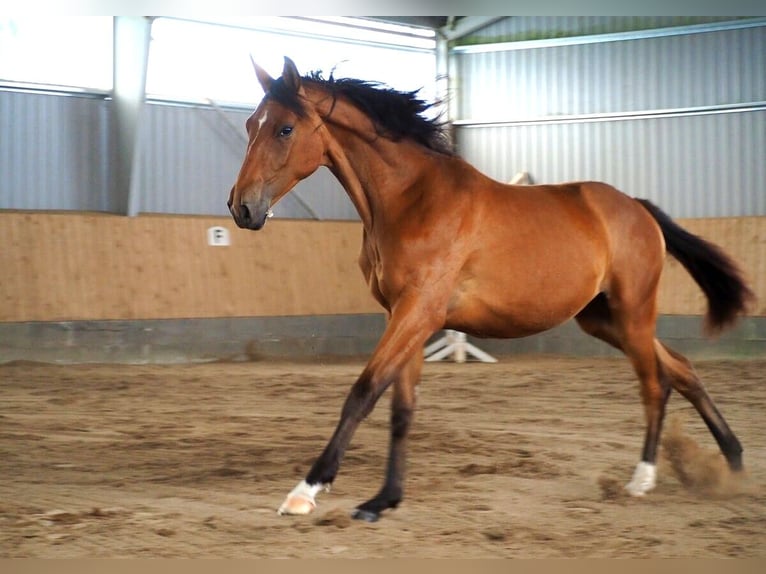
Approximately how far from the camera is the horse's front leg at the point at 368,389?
176 inches

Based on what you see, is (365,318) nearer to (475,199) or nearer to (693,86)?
(693,86)

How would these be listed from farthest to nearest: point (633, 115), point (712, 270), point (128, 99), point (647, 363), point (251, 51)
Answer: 1. point (633, 115)
2. point (251, 51)
3. point (128, 99)
4. point (712, 270)
5. point (647, 363)

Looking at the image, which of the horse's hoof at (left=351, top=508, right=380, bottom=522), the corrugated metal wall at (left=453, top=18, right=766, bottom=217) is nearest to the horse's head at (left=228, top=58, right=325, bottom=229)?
the horse's hoof at (left=351, top=508, right=380, bottom=522)

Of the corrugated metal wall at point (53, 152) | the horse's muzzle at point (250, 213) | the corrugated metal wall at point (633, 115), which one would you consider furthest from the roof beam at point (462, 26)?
the horse's muzzle at point (250, 213)

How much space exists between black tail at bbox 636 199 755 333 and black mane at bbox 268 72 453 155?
5.49ft

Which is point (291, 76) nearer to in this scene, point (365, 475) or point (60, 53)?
point (365, 475)

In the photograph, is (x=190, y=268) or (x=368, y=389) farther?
(x=190, y=268)

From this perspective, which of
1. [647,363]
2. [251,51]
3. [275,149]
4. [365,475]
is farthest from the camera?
[251,51]

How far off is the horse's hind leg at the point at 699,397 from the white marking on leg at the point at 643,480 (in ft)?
1.69

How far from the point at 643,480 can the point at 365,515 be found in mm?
1727

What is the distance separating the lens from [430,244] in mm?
4723

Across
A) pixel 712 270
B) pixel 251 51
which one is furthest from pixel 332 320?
pixel 712 270

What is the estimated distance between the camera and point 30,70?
1373cm

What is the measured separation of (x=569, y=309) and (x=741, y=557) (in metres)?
1.73
